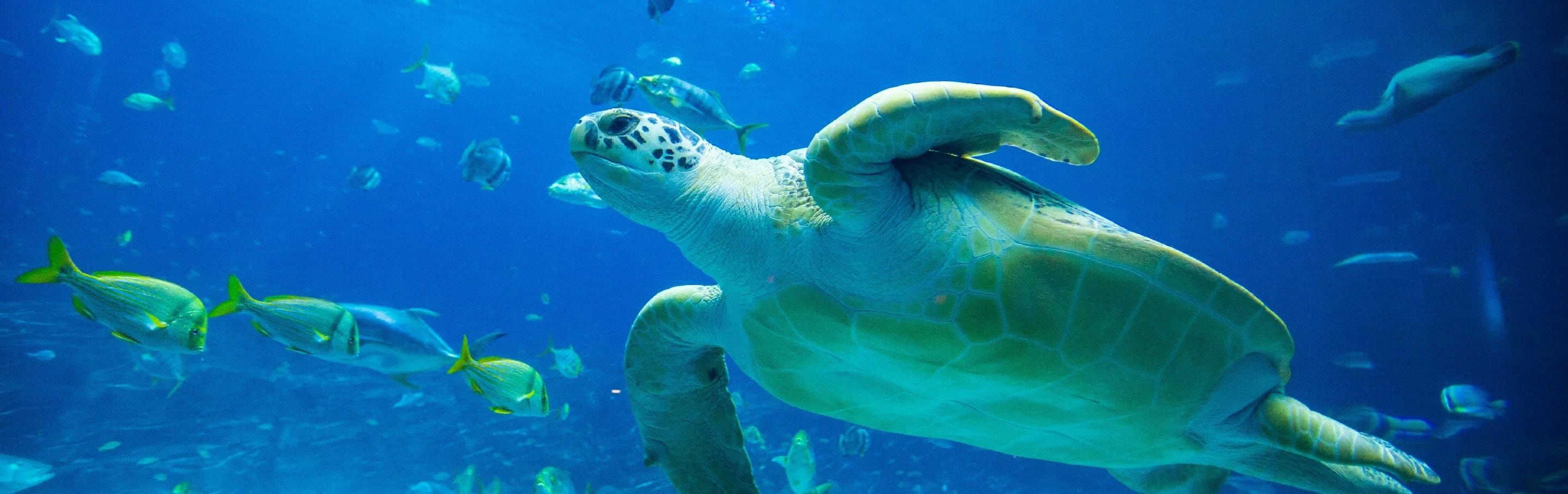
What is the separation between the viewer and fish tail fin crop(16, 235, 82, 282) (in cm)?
245

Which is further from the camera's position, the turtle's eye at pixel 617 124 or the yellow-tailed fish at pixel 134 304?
the yellow-tailed fish at pixel 134 304

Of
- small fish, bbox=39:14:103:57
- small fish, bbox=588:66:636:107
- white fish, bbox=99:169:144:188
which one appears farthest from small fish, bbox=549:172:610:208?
small fish, bbox=39:14:103:57

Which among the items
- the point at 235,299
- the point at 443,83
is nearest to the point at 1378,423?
the point at 235,299

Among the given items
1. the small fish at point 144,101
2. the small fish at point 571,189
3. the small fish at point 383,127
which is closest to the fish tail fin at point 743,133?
the small fish at point 571,189

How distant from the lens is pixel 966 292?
5.80ft

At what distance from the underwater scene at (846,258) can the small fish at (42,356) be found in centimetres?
8

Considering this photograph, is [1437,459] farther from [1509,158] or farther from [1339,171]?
[1339,171]

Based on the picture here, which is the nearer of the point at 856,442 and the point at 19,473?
the point at 19,473

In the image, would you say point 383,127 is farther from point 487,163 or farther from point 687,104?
point 687,104

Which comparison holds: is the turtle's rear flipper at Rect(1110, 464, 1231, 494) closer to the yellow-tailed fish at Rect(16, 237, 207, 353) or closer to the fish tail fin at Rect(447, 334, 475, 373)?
the fish tail fin at Rect(447, 334, 475, 373)

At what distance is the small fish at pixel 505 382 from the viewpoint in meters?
3.27

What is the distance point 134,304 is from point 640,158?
2483mm

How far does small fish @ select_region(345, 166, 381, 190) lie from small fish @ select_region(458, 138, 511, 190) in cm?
329

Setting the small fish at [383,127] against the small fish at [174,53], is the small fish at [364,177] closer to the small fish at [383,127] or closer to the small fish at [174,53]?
the small fish at [174,53]
